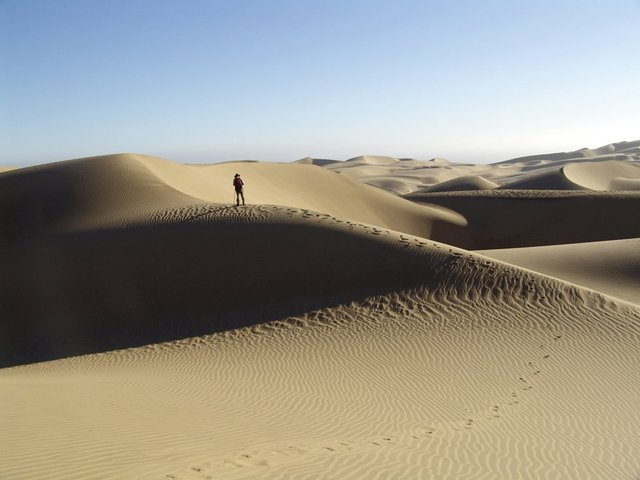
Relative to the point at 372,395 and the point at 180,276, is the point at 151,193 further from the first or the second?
the point at 372,395

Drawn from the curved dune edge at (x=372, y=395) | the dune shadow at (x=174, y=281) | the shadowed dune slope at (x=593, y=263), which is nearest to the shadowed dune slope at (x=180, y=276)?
the dune shadow at (x=174, y=281)

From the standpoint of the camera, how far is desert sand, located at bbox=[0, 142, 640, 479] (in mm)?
6188

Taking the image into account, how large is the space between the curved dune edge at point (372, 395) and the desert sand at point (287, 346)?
47mm

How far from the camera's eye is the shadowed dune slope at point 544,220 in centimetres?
3503

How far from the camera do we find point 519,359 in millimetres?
10727

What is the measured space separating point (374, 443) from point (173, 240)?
1206 centimetres

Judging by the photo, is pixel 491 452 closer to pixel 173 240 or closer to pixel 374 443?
pixel 374 443

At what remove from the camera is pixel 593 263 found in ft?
64.7

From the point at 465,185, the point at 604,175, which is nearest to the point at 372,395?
the point at 465,185

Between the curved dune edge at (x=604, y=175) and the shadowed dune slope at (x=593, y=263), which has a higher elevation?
the curved dune edge at (x=604, y=175)

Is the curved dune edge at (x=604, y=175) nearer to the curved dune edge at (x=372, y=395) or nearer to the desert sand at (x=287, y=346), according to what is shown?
the desert sand at (x=287, y=346)

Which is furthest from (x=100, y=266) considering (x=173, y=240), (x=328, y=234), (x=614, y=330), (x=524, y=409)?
(x=614, y=330)

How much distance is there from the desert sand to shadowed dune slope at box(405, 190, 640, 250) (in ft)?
43.9

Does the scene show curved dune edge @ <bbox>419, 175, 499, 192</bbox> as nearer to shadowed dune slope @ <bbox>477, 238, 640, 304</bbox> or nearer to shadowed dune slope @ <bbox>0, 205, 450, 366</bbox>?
shadowed dune slope @ <bbox>477, 238, 640, 304</bbox>
